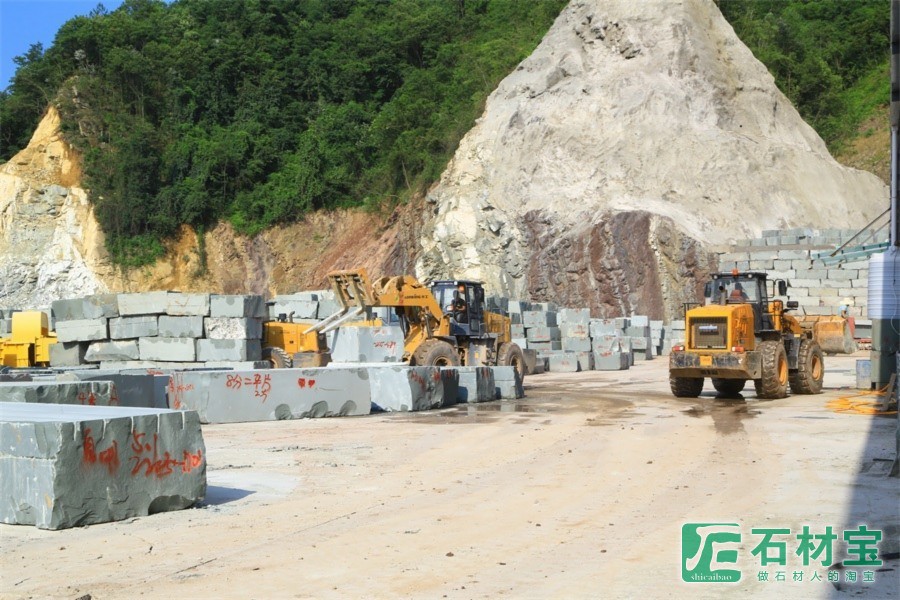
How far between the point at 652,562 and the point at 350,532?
2.35m

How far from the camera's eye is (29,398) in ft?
34.6

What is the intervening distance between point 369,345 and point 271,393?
548 cm

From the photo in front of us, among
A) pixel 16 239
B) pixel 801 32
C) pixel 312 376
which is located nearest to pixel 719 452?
pixel 312 376

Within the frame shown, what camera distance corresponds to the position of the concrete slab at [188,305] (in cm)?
2381

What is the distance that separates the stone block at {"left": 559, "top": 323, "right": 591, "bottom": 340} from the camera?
31203 mm

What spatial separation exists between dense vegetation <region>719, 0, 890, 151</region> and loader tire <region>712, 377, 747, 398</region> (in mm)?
39598

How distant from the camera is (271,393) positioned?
15656 millimetres

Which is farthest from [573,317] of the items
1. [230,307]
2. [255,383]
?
[255,383]

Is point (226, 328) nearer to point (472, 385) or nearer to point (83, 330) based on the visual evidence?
point (83, 330)

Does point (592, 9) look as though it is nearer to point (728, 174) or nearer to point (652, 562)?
point (728, 174)

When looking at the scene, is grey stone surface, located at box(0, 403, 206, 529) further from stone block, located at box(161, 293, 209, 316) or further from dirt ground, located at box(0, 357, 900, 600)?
stone block, located at box(161, 293, 209, 316)

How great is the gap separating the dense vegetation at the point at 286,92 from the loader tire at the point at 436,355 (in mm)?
27468

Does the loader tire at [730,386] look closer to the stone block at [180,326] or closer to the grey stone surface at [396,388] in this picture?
the grey stone surface at [396,388]

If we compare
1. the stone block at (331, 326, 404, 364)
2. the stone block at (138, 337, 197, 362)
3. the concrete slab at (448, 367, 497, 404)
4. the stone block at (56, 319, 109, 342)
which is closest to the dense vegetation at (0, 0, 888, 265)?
the stone block at (138, 337, 197, 362)
